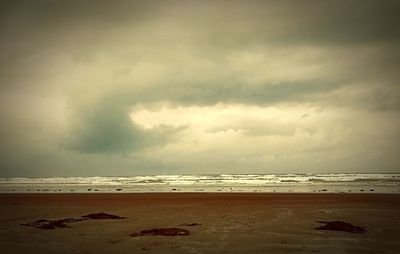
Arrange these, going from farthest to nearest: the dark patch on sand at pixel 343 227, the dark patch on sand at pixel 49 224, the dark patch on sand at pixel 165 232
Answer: the dark patch on sand at pixel 49 224, the dark patch on sand at pixel 343 227, the dark patch on sand at pixel 165 232

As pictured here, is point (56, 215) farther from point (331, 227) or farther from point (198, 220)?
point (331, 227)

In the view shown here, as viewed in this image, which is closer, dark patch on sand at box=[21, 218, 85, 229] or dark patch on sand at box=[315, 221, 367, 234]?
dark patch on sand at box=[315, 221, 367, 234]

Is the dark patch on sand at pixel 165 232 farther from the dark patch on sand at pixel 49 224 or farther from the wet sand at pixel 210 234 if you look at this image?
the dark patch on sand at pixel 49 224

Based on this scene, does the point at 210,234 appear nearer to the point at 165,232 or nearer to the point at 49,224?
the point at 165,232

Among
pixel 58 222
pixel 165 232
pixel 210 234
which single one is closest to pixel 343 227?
pixel 210 234

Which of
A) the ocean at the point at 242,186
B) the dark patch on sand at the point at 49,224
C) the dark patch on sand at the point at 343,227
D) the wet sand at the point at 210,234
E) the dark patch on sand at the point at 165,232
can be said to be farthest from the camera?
the ocean at the point at 242,186

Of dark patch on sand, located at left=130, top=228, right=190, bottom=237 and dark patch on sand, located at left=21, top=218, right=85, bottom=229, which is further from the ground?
dark patch on sand, located at left=21, top=218, right=85, bottom=229

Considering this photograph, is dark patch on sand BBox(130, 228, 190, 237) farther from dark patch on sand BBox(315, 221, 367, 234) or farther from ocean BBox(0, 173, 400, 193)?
ocean BBox(0, 173, 400, 193)

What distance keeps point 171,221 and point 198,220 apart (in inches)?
51.4

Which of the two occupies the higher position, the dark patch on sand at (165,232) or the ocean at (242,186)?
the ocean at (242,186)

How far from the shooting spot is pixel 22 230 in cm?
1530

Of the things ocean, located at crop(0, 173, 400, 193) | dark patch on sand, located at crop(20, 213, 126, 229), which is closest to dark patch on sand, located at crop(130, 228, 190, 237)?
dark patch on sand, located at crop(20, 213, 126, 229)

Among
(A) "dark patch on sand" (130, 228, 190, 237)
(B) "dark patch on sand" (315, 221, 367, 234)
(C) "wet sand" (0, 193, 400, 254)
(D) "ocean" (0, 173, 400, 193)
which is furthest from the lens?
(D) "ocean" (0, 173, 400, 193)

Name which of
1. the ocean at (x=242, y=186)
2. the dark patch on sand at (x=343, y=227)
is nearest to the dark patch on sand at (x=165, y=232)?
the dark patch on sand at (x=343, y=227)
